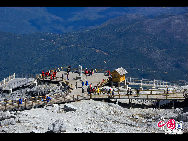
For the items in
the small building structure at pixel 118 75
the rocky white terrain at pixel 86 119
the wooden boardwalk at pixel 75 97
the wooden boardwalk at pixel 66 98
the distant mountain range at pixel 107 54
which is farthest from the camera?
the distant mountain range at pixel 107 54

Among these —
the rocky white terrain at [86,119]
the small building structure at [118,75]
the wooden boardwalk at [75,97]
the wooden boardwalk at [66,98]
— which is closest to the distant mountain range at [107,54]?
the small building structure at [118,75]

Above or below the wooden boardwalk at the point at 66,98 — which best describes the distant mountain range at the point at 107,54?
above

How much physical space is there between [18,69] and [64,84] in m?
95.8

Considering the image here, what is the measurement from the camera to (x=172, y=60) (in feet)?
509

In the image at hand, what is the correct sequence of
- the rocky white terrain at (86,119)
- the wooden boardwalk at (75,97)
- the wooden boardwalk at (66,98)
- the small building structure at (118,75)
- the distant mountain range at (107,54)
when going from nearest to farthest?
1. the rocky white terrain at (86,119)
2. the wooden boardwalk at (66,98)
3. the wooden boardwalk at (75,97)
4. the small building structure at (118,75)
5. the distant mountain range at (107,54)

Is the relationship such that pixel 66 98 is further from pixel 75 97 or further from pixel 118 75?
pixel 118 75

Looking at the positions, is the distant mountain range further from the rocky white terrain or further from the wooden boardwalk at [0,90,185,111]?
the rocky white terrain

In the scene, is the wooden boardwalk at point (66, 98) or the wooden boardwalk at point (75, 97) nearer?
the wooden boardwalk at point (66, 98)

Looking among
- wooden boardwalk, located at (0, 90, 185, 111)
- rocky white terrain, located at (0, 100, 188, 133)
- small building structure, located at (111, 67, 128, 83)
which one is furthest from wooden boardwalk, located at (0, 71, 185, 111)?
small building structure, located at (111, 67, 128, 83)

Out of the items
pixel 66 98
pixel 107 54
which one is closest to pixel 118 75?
pixel 66 98

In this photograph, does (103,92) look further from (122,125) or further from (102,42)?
(102,42)

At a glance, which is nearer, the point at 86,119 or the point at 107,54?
the point at 86,119

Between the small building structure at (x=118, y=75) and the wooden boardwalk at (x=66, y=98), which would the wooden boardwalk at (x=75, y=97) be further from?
the small building structure at (x=118, y=75)
